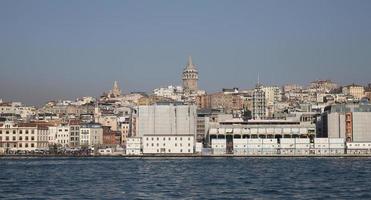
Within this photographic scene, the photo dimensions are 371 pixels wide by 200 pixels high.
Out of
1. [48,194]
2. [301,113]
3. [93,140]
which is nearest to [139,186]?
[48,194]

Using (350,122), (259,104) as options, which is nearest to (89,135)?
(350,122)

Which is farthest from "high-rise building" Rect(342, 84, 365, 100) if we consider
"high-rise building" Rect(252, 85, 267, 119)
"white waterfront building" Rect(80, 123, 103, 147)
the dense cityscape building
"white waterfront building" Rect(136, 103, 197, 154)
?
"white waterfront building" Rect(80, 123, 103, 147)

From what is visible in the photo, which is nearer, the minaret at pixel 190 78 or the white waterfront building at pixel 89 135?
the white waterfront building at pixel 89 135

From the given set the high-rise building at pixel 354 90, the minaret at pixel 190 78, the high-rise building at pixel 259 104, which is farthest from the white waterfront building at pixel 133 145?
the minaret at pixel 190 78

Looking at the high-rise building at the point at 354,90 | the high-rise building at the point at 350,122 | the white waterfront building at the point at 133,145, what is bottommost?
the white waterfront building at the point at 133,145

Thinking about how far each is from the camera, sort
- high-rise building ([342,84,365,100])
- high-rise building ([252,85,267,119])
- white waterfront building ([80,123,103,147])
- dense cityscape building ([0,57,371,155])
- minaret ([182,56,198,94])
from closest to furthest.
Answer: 1. dense cityscape building ([0,57,371,155])
2. white waterfront building ([80,123,103,147])
3. high-rise building ([252,85,267,119])
4. high-rise building ([342,84,365,100])
5. minaret ([182,56,198,94])

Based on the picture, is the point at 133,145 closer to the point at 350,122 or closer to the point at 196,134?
the point at 196,134

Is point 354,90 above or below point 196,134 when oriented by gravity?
above

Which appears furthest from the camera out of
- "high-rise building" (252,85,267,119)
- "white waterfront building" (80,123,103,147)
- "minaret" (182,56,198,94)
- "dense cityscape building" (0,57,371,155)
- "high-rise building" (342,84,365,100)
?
"minaret" (182,56,198,94)

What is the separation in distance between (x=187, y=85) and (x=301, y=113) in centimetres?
7436

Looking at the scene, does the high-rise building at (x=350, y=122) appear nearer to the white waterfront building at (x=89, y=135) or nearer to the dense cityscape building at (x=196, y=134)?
the dense cityscape building at (x=196, y=134)

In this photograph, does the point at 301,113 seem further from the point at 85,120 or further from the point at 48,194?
the point at 48,194

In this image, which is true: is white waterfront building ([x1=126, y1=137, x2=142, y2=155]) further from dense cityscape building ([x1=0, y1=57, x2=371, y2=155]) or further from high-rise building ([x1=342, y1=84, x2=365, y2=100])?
high-rise building ([x1=342, y1=84, x2=365, y2=100])

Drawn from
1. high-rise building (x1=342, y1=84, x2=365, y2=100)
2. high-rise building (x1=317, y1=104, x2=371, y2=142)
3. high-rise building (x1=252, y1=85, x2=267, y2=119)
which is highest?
A: high-rise building (x1=342, y1=84, x2=365, y2=100)
